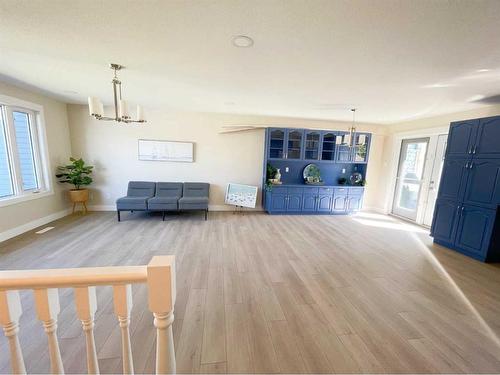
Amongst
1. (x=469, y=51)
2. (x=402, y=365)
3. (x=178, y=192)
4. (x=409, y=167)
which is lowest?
(x=402, y=365)

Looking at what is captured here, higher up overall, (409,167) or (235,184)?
(409,167)

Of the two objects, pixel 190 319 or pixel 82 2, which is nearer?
pixel 82 2

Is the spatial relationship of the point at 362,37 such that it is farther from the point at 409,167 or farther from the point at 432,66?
the point at 409,167

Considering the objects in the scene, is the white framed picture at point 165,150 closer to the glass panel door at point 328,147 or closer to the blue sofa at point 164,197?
the blue sofa at point 164,197

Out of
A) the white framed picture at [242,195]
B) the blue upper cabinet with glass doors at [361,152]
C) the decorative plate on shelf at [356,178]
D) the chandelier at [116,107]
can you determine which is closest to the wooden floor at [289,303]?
the white framed picture at [242,195]

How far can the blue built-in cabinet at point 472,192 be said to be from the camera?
299 centimetres

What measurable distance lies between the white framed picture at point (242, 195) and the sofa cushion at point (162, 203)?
4.49ft

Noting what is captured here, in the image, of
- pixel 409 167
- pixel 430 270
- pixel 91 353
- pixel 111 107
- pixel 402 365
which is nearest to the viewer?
pixel 91 353

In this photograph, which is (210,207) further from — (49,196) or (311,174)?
(49,196)

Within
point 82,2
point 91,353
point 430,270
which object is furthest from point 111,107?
point 430,270

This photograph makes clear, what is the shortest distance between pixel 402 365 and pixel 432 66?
282 cm

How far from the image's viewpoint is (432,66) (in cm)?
221

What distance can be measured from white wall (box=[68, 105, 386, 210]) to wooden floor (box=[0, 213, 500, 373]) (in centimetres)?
151

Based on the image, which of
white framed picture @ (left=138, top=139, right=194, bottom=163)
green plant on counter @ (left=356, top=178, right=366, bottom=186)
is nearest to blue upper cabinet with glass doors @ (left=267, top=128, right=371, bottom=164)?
green plant on counter @ (left=356, top=178, right=366, bottom=186)
